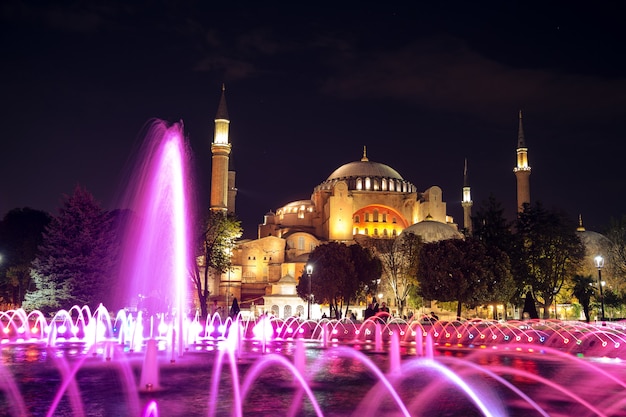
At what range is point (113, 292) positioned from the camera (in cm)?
3388

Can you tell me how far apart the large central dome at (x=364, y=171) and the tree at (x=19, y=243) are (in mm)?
48551

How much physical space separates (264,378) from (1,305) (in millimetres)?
47382

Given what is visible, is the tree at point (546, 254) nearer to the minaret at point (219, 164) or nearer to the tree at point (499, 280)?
the tree at point (499, 280)

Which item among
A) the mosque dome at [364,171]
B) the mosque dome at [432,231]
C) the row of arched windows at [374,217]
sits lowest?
the mosque dome at [432,231]

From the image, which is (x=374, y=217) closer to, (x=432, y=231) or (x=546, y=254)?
(x=432, y=231)

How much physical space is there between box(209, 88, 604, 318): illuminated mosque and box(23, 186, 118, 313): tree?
23283mm

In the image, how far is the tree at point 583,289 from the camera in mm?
41438

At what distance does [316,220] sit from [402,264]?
111ft

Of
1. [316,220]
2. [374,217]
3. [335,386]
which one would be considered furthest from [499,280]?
[316,220]

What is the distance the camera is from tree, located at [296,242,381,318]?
44.7 metres

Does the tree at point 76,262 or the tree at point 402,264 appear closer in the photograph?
the tree at point 76,262

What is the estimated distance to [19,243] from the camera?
45938 mm

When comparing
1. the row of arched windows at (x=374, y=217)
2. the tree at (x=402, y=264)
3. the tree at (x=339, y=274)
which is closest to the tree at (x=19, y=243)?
the tree at (x=339, y=274)

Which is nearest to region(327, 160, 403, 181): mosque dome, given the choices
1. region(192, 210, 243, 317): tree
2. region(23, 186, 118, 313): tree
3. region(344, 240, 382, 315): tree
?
region(344, 240, 382, 315): tree
